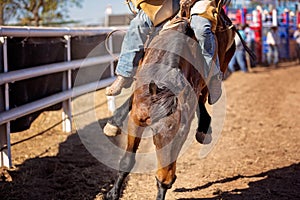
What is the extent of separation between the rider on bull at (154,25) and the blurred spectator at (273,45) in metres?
18.7

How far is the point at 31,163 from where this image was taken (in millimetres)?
5289

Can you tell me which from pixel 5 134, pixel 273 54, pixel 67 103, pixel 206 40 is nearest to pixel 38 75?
pixel 5 134

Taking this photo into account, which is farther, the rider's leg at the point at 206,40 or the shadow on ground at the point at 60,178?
the shadow on ground at the point at 60,178

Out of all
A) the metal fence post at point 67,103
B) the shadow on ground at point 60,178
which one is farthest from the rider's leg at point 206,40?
the metal fence post at point 67,103

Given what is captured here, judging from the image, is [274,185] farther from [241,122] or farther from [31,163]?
[241,122]

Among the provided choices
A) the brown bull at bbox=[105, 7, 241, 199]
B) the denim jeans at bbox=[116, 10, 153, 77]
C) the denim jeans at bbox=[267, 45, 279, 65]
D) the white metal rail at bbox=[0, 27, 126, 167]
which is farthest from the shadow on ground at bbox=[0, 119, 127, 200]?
the denim jeans at bbox=[267, 45, 279, 65]

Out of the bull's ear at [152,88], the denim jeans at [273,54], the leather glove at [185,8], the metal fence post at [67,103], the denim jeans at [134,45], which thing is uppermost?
the leather glove at [185,8]

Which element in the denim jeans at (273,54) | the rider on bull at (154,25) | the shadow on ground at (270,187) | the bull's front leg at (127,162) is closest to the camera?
the bull's front leg at (127,162)

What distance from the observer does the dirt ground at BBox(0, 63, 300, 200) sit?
449cm

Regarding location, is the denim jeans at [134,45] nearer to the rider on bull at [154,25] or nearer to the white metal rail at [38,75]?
the rider on bull at [154,25]

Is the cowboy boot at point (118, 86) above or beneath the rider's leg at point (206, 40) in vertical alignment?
beneath

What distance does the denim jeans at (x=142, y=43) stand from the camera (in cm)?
382

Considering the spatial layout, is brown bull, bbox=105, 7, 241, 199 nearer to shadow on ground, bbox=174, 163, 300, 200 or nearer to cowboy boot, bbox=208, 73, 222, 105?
cowboy boot, bbox=208, 73, 222, 105

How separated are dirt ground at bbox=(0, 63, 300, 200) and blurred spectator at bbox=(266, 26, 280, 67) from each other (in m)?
14.3
